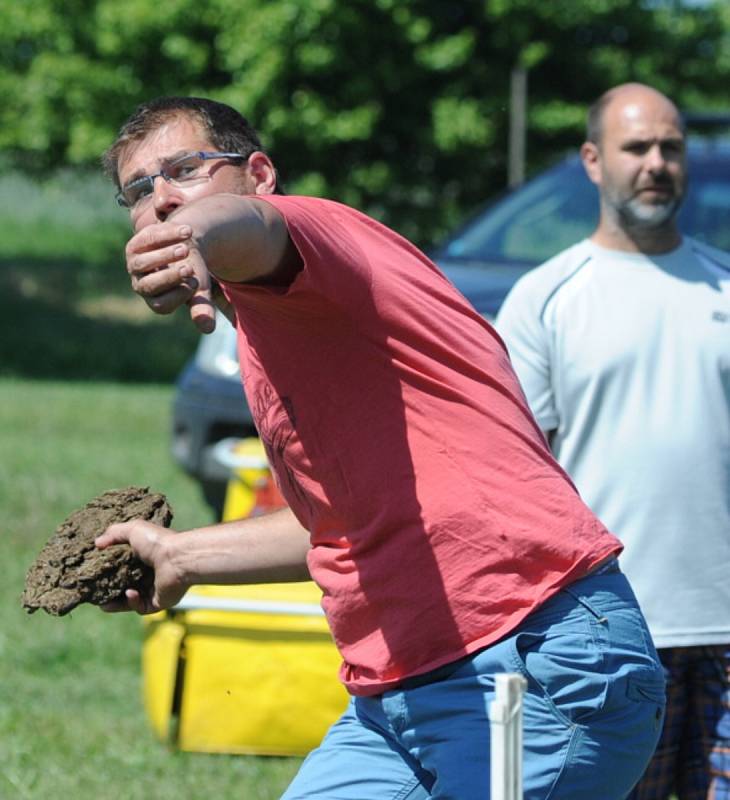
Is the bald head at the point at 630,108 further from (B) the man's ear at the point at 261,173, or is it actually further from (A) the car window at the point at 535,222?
(A) the car window at the point at 535,222

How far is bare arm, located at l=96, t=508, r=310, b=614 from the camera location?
292cm

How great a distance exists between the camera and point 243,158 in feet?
8.41

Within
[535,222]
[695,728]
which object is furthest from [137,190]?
[535,222]

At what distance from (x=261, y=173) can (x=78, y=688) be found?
13.5 feet

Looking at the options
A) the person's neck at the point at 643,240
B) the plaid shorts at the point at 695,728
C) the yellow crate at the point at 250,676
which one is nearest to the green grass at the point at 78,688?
the yellow crate at the point at 250,676

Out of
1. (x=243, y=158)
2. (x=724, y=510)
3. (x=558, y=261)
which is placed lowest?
(x=724, y=510)

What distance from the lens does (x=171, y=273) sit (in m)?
1.86

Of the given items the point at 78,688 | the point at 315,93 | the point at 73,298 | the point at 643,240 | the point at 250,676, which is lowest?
the point at 73,298

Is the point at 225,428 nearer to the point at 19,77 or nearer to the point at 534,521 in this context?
the point at 534,521

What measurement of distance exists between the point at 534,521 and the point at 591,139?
220cm

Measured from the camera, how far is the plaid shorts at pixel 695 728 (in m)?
3.91

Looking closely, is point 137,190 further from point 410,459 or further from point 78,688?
point 78,688

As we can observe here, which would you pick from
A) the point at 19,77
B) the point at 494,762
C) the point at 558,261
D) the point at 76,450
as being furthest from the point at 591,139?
the point at 19,77

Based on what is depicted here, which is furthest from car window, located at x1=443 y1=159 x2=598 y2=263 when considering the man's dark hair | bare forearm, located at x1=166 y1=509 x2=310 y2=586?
the man's dark hair
